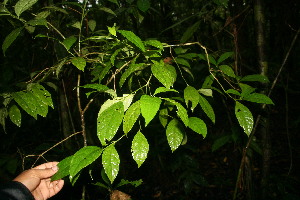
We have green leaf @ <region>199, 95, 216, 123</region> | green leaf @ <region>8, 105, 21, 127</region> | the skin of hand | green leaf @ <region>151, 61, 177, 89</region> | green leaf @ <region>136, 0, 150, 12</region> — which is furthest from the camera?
green leaf @ <region>136, 0, 150, 12</region>

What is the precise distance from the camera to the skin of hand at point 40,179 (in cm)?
130

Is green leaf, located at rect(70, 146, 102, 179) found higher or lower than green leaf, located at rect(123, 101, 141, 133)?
lower

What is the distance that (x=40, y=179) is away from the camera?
1.38m

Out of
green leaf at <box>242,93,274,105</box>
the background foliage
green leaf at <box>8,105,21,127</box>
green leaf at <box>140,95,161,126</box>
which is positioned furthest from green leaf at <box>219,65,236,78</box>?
green leaf at <box>8,105,21,127</box>

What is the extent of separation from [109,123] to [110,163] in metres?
0.14

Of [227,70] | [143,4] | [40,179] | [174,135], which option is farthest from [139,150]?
[143,4]

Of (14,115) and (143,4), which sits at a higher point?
(143,4)

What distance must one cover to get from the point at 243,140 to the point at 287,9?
5.17 feet

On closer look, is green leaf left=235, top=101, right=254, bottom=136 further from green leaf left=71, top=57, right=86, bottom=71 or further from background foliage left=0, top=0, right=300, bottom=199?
green leaf left=71, top=57, right=86, bottom=71

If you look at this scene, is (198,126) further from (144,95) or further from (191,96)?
(144,95)

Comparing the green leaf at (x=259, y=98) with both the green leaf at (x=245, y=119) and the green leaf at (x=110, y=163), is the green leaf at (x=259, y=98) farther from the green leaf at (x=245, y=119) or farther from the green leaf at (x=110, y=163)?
the green leaf at (x=110, y=163)

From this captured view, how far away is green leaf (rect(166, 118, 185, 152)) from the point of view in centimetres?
95

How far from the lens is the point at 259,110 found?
146 centimetres

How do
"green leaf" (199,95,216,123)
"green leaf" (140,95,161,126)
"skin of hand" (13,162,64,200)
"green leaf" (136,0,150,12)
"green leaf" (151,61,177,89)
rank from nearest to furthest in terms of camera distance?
1. "green leaf" (140,95,161,126)
2. "green leaf" (151,61,177,89)
3. "green leaf" (199,95,216,123)
4. "skin of hand" (13,162,64,200)
5. "green leaf" (136,0,150,12)
